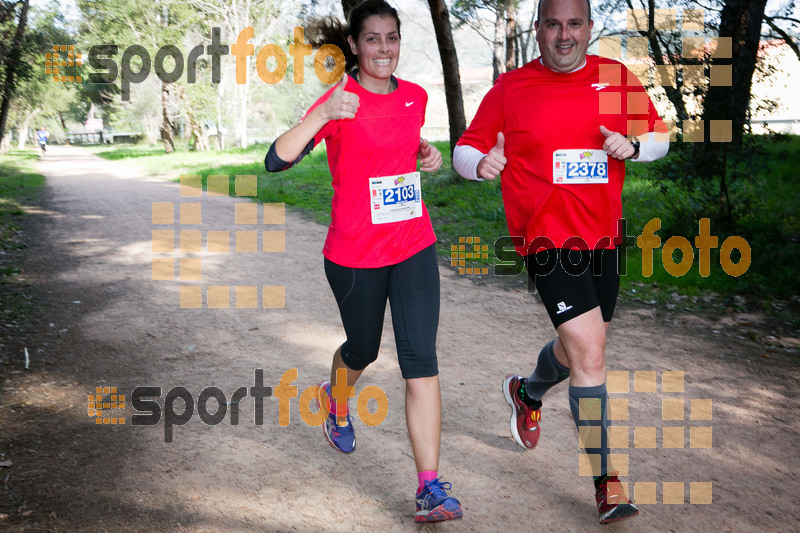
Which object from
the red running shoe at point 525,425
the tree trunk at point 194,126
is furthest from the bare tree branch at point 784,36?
the tree trunk at point 194,126

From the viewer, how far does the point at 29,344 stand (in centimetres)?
605

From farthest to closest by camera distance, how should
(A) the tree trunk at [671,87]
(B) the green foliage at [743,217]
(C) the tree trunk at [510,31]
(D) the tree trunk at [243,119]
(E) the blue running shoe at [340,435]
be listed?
(D) the tree trunk at [243,119], (C) the tree trunk at [510,31], (A) the tree trunk at [671,87], (B) the green foliage at [743,217], (E) the blue running shoe at [340,435]

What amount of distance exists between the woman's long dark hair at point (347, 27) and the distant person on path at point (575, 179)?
2.23ft

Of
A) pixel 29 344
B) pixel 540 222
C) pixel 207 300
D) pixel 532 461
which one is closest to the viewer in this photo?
pixel 540 222

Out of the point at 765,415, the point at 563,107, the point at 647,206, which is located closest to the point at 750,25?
the point at 647,206

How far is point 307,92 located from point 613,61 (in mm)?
58352

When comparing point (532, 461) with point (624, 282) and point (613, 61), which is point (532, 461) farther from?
point (624, 282)

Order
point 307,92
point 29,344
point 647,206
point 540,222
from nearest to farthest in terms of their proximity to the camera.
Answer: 1. point 540,222
2. point 29,344
3. point 647,206
4. point 307,92

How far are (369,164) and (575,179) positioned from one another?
95cm

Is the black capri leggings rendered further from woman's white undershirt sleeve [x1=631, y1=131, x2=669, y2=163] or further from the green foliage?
the green foliage

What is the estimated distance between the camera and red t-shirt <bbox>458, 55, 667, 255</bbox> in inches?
131

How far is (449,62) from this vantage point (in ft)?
48.5

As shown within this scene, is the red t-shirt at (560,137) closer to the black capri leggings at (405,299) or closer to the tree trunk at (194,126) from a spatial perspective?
the black capri leggings at (405,299)

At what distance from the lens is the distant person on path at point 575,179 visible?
3.28 m
